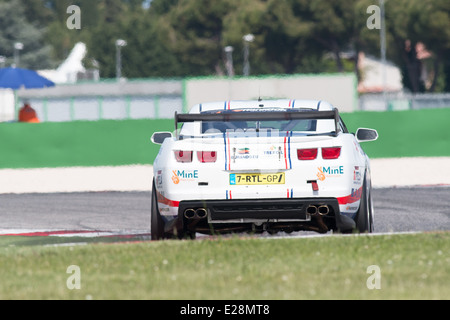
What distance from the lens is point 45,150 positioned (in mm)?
28656

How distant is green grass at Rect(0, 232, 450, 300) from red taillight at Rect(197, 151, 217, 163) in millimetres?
736

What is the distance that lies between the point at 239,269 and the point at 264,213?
1591mm

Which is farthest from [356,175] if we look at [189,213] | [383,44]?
[383,44]

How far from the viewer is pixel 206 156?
9828 millimetres

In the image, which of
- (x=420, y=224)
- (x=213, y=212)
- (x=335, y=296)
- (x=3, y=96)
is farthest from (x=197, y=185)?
(x=3, y=96)

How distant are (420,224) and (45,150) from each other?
17.5 meters

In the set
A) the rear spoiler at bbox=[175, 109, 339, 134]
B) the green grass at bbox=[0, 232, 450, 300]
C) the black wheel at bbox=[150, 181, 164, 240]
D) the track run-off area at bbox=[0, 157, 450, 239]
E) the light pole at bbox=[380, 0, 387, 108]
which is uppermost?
the light pole at bbox=[380, 0, 387, 108]

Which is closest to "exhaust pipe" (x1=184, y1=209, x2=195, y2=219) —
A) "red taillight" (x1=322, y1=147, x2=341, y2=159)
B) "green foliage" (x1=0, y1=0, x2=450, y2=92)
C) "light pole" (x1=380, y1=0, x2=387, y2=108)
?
"red taillight" (x1=322, y1=147, x2=341, y2=159)

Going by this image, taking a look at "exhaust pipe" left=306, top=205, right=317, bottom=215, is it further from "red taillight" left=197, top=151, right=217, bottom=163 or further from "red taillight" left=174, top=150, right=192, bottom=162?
"red taillight" left=174, top=150, right=192, bottom=162

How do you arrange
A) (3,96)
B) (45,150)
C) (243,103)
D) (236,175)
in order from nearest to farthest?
1. (236,175)
2. (243,103)
3. (45,150)
4. (3,96)

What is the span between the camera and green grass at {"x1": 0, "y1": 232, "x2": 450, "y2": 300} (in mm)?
7238

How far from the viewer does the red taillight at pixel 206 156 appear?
9.80m

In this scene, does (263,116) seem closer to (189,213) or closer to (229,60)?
(189,213)

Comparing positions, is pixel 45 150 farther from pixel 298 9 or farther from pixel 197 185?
pixel 298 9
